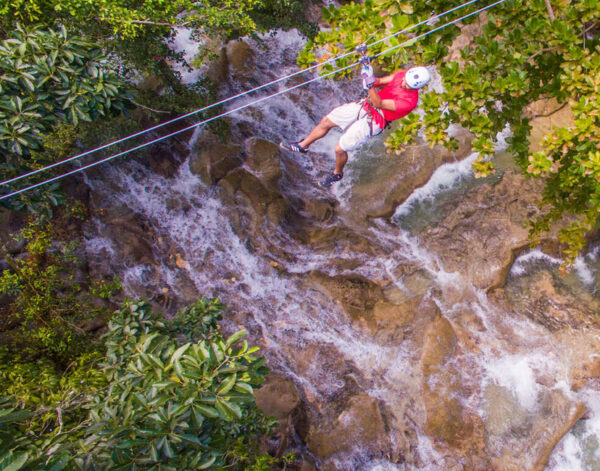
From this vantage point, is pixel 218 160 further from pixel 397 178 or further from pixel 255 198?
pixel 397 178

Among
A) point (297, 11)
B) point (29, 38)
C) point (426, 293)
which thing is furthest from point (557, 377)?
point (29, 38)

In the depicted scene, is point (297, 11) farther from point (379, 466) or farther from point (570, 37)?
point (379, 466)

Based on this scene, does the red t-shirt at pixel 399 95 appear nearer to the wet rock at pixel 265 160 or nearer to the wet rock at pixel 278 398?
the wet rock at pixel 265 160

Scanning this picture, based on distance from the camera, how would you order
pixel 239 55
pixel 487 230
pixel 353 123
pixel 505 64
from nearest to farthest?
pixel 505 64 → pixel 353 123 → pixel 487 230 → pixel 239 55

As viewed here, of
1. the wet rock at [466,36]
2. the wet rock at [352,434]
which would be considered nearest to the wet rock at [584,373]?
the wet rock at [352,434]

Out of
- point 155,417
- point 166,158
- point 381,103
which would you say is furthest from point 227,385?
point 166,158

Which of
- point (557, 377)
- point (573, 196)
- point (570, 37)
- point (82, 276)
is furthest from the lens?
point (82, 276)
